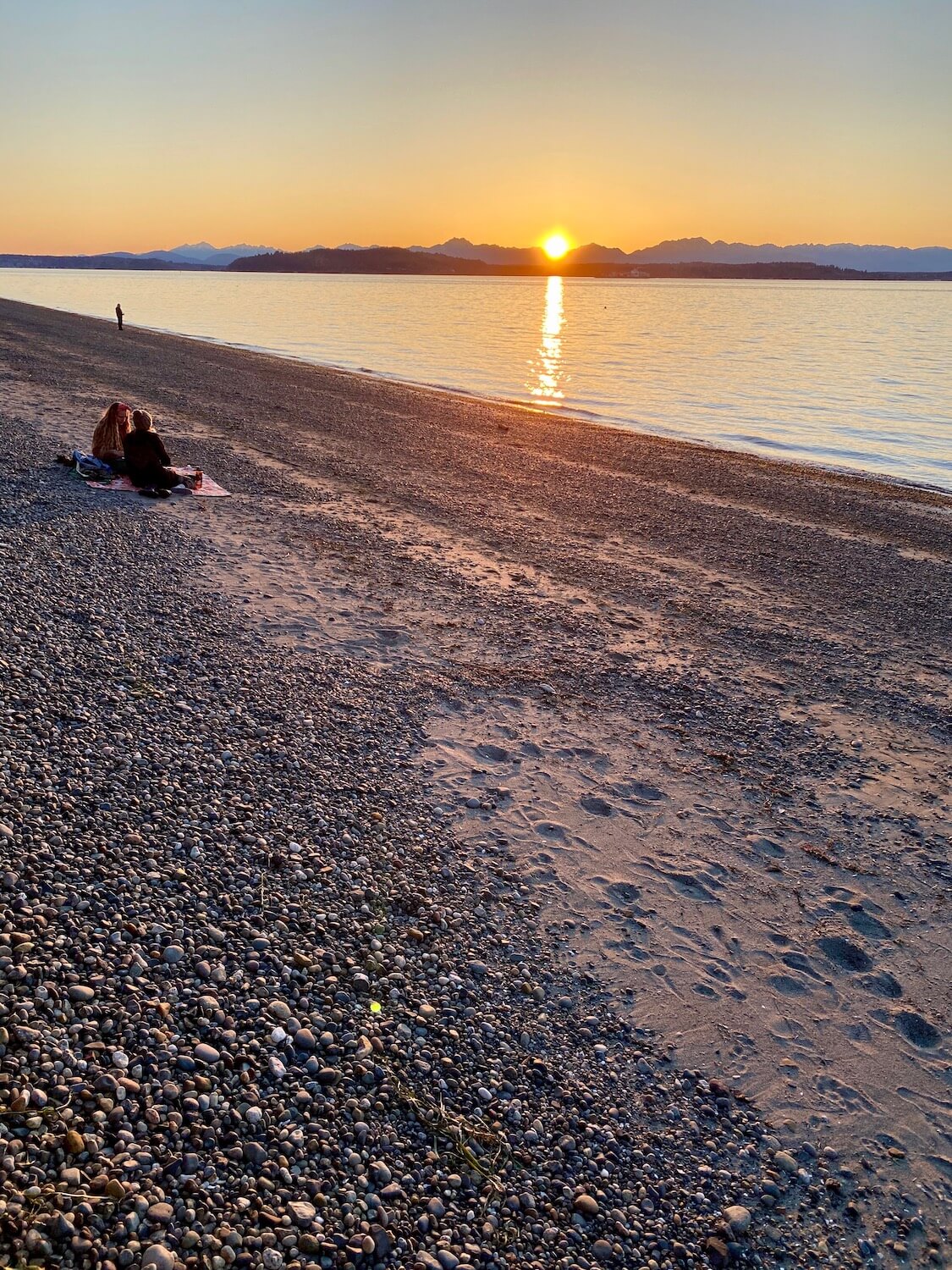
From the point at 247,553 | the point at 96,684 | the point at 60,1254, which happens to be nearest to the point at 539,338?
the point at 247,553

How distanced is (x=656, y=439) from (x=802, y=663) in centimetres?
1482

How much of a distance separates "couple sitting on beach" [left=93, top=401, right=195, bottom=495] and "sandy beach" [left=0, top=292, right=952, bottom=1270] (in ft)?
3.94

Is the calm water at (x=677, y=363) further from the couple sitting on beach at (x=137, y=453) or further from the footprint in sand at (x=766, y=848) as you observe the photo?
the footprint in sand at (x=766, y=848)

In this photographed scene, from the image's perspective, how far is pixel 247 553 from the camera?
32.5 feet

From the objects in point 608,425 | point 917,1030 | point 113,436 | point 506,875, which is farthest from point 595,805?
point 608,425

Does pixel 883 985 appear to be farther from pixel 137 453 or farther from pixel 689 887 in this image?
pixel 137 453

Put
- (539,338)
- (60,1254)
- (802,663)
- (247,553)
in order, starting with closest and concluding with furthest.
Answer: (60,1254) < (802,663) < (247,553) < (539,338)

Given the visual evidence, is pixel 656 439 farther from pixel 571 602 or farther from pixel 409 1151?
pixel 409 1151

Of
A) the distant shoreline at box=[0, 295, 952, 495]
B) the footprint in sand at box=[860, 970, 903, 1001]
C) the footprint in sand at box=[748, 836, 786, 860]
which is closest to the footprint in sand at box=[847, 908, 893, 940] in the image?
the footprint in sand at box=[860, 970, 903, 1001]

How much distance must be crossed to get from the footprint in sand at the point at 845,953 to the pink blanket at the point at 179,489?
33.9 feet

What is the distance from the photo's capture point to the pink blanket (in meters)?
11.7

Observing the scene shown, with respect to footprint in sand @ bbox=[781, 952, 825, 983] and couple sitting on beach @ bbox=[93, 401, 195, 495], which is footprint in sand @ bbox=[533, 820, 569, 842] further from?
couple sitting on beach @ bbox=[93, 401, 195, 495]

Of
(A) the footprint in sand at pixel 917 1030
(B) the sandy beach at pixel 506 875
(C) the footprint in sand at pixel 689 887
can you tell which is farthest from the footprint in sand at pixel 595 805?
(A) the footprint in sand at pixel 917 1030

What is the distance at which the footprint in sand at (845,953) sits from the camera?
443 centimetres
